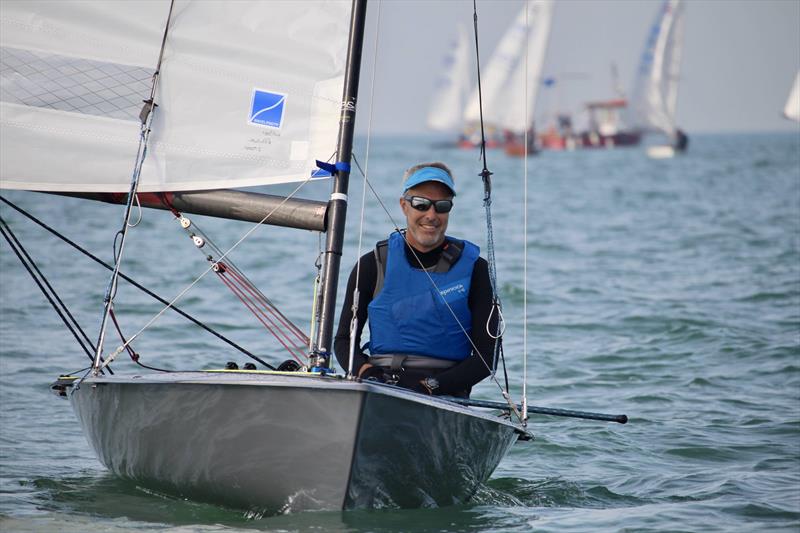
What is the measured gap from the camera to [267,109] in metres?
4.89

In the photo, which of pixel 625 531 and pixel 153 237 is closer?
pixel 625 531

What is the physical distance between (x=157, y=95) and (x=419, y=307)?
1420 millimetres

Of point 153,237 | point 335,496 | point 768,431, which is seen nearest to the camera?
point 335,496

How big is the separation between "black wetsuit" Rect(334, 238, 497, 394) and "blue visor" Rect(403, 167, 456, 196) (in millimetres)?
290

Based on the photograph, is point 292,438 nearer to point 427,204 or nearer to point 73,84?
point 427,204

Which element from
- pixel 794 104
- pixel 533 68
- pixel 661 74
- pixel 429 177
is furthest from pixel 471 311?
pixel 661 74

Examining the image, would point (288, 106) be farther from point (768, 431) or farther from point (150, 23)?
point (768, 431)

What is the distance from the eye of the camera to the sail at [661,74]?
2296 inches

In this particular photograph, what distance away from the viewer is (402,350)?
15.8 ft

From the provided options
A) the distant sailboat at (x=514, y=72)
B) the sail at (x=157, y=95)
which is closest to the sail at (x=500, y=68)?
the distant sailboat at (x=514, y=72)

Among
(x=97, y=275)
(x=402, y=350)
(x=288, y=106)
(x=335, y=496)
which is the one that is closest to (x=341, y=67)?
(x=288, y=106)

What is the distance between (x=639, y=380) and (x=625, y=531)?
3.61 metres

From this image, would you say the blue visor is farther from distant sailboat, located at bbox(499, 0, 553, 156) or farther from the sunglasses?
distant sailboat, located at bbox(499, 0, 553, 156)

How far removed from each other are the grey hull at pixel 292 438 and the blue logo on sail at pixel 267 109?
1.15m
